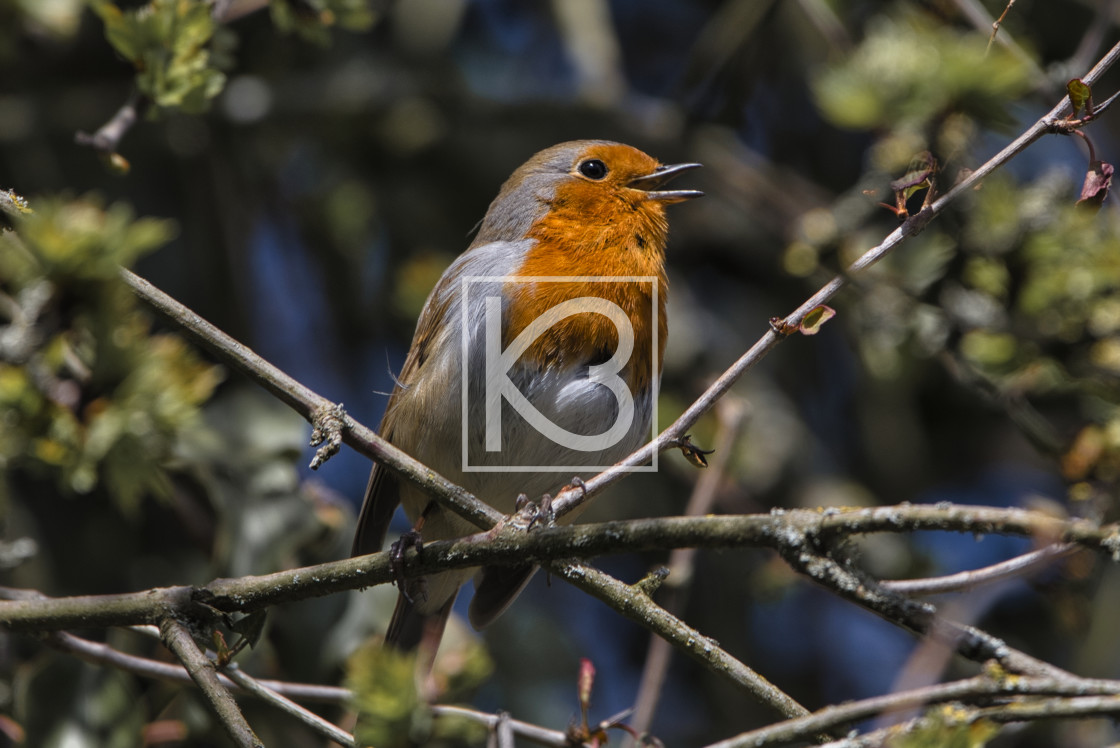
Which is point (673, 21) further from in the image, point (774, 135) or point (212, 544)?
point (212, 544)

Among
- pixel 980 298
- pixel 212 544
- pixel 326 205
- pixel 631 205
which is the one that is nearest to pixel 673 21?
pixel 326 205

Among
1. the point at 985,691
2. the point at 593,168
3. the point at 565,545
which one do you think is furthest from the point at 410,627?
the point at 985,691

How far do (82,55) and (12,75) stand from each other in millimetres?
322

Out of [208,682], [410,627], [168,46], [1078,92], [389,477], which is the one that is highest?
[1078,92]

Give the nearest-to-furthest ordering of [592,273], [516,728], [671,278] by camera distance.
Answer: [516,728]
[592,273]
[671,278]

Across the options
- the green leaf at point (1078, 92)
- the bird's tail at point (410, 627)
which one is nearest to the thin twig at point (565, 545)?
the green leaf at point (1078, 92)

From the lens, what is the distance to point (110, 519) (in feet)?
12.3

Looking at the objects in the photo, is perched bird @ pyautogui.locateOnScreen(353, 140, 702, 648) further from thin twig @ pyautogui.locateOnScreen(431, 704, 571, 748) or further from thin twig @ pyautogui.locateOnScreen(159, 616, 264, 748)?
thin twig @ pyautogui.locateOnScreen(159, 616, 264, 748)

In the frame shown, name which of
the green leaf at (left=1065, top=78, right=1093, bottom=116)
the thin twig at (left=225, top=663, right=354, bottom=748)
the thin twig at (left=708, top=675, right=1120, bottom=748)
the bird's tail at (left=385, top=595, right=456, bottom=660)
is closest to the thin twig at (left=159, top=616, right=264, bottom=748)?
the thin twig at (left=225, top=663, right=354, bottom=748)

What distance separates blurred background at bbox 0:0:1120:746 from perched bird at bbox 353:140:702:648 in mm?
330

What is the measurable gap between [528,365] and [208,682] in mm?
1294

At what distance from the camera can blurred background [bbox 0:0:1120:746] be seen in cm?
305

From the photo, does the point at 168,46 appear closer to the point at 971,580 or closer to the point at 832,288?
the point at 832,288

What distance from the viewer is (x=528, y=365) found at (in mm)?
2877
